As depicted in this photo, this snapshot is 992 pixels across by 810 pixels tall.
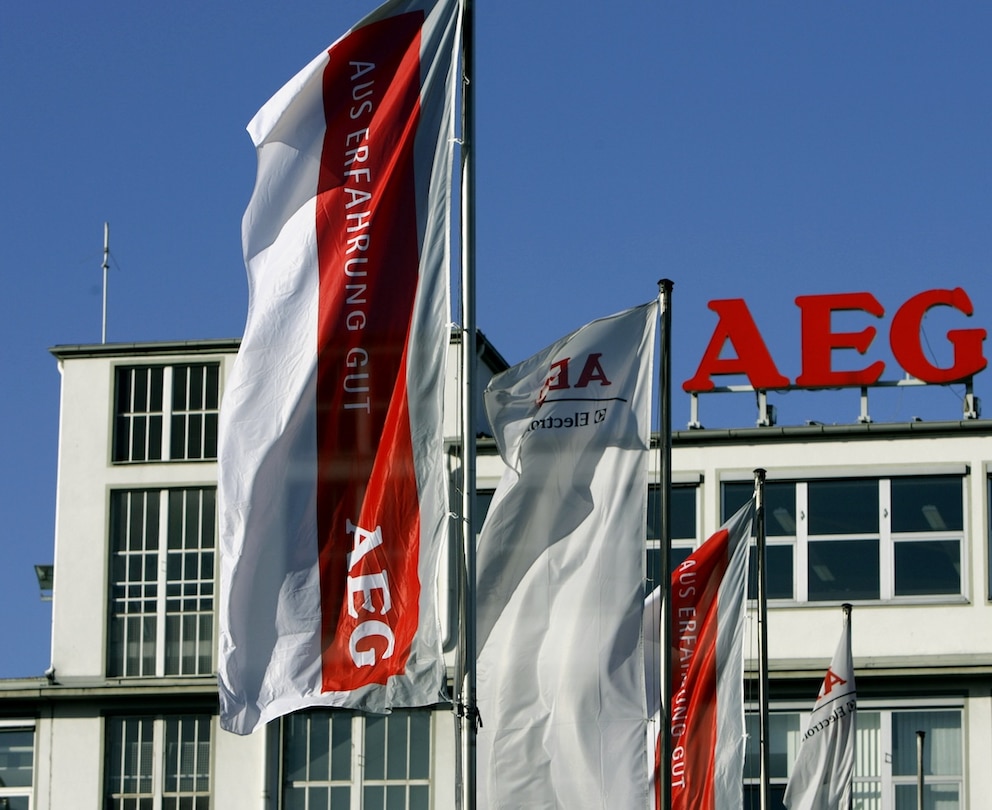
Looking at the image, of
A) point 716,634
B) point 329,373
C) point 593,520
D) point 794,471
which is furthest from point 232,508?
point 794,471

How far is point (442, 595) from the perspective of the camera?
1564 inches

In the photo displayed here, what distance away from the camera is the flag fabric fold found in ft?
82.9

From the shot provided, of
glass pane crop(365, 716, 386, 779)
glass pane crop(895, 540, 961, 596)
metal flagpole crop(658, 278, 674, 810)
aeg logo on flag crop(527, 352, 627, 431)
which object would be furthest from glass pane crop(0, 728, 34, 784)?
aeg logo on flag crop(527, 352, 627, 431)

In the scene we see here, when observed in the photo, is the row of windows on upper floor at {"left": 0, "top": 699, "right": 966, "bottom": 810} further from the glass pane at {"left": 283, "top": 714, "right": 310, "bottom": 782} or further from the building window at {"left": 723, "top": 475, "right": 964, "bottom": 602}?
the building window at {"left": 723, "top": 475, "right": 964, "bottom": 602}

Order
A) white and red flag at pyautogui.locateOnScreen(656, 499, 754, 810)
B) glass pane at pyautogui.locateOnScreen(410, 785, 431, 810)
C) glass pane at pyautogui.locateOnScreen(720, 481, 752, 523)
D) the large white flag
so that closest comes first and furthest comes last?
white and red flag at pyautogui.locateOnScreen(656, 499, 754, 810) < the large white flag < glass pane at pyautogui.locateOnScreen(410, 785, 431, 810) < glass pane at pyautogui.locateOnScreen(720, 481, 752, 523)

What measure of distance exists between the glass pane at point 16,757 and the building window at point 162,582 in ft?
9.03

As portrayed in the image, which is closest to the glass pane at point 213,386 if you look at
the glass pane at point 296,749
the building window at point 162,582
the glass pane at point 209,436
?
the glass pane at point 209,436

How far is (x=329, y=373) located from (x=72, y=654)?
3209 centimetres

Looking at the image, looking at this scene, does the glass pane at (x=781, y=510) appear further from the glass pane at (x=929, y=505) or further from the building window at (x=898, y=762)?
the building window at (x=898, y=762)

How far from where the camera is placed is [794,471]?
43.5 metres

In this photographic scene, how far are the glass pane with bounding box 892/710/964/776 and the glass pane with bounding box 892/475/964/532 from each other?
3.85 meters

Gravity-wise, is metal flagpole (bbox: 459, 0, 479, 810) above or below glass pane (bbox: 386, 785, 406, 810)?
above

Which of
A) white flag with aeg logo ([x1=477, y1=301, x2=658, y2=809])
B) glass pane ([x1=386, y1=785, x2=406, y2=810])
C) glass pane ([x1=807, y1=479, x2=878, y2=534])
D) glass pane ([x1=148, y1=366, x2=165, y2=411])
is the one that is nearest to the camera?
white flag with aeg logo ([x1=477, y1=301, x2=658, y2=809])

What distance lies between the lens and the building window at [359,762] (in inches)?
1734
